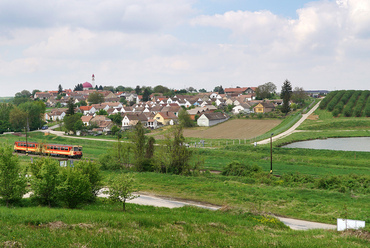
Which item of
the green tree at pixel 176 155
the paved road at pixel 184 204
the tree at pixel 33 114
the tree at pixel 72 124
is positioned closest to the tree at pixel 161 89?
the tree at pixel 33 114

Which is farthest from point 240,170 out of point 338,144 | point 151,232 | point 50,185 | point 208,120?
point 208,120

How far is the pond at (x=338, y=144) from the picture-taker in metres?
52.8

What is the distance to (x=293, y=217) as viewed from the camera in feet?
72.1

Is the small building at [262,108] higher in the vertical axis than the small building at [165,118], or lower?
higher

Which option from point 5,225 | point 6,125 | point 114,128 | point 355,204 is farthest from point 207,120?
point 5,225

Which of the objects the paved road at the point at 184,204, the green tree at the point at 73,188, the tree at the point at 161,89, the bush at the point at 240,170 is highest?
the tree at the point at 161,89


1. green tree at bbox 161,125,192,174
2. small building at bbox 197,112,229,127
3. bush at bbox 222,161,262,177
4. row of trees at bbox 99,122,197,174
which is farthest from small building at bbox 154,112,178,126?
bush at bbox 222,161,262,177

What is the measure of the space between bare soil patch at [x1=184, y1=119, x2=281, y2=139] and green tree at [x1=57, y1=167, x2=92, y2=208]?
50.5m

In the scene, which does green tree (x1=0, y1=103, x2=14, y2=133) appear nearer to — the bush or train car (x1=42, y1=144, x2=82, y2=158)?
train car (x1=42, y1=144, x2=82, y2=158)

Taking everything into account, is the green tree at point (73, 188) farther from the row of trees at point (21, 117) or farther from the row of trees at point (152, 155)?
the row of trees at point (21, 117)

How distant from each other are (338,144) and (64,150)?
1688 inches

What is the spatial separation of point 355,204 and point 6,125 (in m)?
83.6

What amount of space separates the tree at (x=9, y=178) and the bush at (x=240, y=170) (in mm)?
20977

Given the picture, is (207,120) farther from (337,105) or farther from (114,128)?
(337,105)
